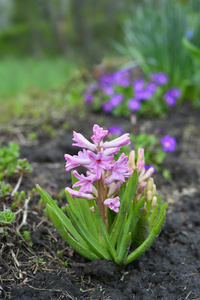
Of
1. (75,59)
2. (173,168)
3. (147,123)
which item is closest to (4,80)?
(75,59)

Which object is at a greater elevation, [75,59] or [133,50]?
[133,50]

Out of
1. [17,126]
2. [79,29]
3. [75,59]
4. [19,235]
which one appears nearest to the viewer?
[19,235]

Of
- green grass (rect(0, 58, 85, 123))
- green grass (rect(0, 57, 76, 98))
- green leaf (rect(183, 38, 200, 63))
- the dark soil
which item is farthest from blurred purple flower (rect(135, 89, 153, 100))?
green grass (rect(0, 57, 76, 98))

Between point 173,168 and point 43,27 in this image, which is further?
point 43,27

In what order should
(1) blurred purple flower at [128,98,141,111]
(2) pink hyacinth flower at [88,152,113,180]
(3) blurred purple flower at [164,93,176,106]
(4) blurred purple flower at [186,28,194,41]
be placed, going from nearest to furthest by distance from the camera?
(2) pink hyacinth flower at [88,152,113,180]
(1) blurred purple flower at [128,98,141,111]
(3) blurred purple flower at [164,93,176,106]
(4) blurred purple flower at [186,28,194,41]

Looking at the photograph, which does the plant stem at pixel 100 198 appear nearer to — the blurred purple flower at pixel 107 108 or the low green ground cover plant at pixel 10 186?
the low green ground cover plant at pixel 10 186

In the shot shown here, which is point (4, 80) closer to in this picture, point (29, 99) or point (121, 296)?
point (29, 99)

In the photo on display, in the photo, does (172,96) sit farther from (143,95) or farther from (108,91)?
(108,91)

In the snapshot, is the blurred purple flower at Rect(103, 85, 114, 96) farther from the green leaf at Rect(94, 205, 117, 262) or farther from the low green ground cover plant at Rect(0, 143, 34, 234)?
the green leaf at Rect(94, 205, 117, 262)

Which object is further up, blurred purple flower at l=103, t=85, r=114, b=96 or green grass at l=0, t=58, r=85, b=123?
blurred purple flower at l=103, t=85, r=114, b=96
